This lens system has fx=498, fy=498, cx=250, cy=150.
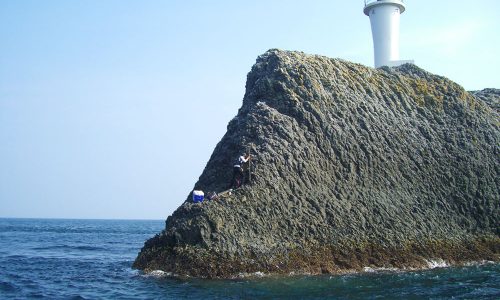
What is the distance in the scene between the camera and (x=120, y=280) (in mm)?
20078

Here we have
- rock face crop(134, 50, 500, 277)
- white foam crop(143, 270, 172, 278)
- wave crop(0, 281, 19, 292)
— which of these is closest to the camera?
wave crop(0, 281, 19, 292)

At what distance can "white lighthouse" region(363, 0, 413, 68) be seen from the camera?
48938 mm

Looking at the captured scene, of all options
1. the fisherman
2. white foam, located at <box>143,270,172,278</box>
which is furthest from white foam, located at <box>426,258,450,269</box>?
white foam, located at <box>143,270,172,278</box>

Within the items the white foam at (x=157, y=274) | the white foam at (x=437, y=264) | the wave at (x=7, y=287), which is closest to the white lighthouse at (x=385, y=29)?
the white foam at (x=437, y=264)

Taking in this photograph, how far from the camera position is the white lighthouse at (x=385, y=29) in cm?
4894

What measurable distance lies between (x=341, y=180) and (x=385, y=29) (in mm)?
29726

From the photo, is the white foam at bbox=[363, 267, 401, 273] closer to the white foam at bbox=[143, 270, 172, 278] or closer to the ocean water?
the ocean water

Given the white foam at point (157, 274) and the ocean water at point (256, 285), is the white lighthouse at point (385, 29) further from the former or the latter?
the white foam at point (157, 274)

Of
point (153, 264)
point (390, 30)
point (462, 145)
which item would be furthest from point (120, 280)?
point (390, 30)

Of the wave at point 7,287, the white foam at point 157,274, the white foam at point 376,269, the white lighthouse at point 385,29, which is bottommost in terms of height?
the wave at point 7,287

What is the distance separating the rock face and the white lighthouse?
1680 centimetres

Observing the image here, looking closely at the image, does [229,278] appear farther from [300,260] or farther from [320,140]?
[320,140]

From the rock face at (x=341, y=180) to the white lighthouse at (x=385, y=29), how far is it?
16.8 metres

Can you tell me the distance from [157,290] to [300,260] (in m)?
6.47
